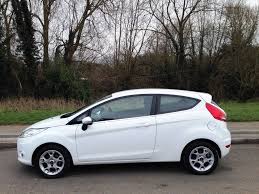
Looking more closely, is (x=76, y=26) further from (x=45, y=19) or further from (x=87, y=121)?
(x=87, y=121)

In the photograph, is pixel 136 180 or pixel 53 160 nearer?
pixel 136 180

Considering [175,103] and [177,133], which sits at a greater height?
→ [175,103]

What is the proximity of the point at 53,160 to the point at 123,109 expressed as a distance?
1541 mm

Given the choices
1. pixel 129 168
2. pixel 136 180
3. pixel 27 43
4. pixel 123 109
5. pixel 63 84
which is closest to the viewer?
pixel 136 180

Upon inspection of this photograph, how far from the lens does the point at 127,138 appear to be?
23.0ft

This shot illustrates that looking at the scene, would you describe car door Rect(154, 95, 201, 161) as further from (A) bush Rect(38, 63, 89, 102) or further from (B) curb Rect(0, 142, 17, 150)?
(A) bush Rect(38, 63, 89, 102)

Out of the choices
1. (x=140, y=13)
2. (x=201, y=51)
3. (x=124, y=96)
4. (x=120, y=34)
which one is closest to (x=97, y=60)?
(x=120, y=34)

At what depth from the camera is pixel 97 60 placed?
119 feet

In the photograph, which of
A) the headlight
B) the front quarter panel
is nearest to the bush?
the headlight

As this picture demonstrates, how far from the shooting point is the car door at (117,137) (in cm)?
702

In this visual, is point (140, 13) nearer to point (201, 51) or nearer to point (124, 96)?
point (201, 51)

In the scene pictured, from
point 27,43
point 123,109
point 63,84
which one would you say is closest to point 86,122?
point 123,109

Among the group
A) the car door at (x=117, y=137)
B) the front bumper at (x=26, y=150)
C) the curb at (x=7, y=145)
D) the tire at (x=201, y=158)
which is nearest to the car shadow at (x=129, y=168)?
the tire at (x=201, y=158)

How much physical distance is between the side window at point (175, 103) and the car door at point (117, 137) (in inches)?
11.4
